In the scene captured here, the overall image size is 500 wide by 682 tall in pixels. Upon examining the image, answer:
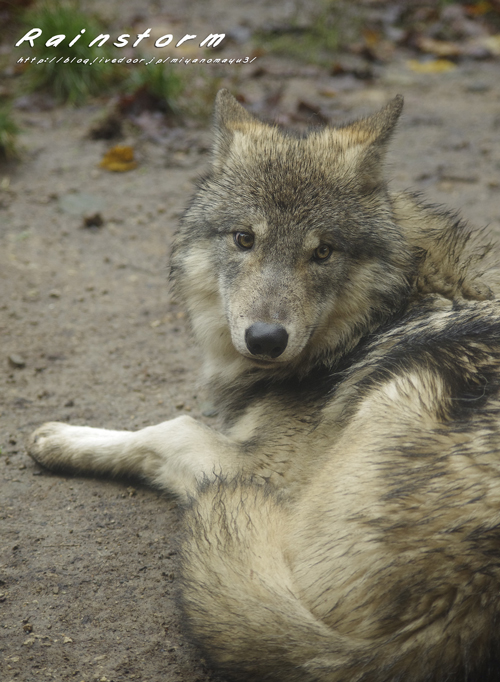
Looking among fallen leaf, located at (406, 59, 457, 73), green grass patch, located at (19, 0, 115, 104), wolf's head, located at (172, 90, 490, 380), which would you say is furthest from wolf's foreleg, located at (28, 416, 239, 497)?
fallen leaf, located at (406, 59, 457, 73)

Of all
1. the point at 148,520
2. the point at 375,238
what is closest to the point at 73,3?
the point at 375,238

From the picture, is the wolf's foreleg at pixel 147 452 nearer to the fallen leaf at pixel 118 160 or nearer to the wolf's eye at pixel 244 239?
the wolf's eye at pixel 244 239

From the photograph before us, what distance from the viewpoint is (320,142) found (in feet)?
→ 11.6

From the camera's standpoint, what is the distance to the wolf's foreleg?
3219mm

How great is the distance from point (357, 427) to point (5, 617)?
5.22 ft

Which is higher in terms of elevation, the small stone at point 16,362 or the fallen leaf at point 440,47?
the small stone at point 16,362

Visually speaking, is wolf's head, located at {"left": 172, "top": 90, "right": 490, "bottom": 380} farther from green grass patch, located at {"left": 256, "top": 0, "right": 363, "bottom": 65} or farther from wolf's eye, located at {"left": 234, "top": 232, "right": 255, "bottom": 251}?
green grass patch, located at {"left": 256, "top": 0, "right": 363, "bottom": 65}

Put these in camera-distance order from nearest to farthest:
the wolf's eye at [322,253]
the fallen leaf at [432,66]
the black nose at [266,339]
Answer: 1. the black nose at [266,339]
2. the wolf's eye at [322,253]
3. the fallen leaf at [432,66]

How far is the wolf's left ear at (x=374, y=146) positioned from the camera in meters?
3.40

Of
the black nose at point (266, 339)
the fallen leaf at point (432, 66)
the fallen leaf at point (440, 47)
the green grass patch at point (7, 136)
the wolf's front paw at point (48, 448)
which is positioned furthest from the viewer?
the fallen leaf at point (440, 47)

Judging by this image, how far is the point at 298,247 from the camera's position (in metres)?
3.22

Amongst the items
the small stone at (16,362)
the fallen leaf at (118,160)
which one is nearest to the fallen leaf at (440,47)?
the fallen leaf at (118,160)

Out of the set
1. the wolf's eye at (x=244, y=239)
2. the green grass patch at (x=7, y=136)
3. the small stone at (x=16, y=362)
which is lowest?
the small stone at (x=16, y=362)

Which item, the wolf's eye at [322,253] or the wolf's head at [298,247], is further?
the wolf's eye at [322,253]
